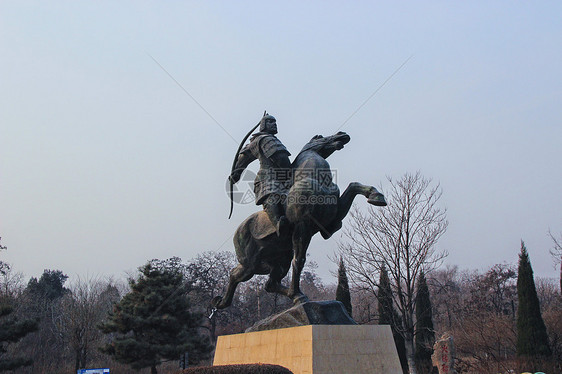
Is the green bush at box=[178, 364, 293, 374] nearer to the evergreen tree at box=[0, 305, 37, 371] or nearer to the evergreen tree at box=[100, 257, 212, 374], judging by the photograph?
the evergreen tree at box=[0, 305, 37, 371]

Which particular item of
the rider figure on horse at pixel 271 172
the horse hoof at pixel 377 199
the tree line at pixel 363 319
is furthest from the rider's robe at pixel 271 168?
the tree line at pixel 363 319

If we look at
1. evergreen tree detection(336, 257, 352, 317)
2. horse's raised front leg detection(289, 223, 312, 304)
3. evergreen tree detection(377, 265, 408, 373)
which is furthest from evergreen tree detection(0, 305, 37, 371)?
horse's raised front leg detection(289, 223, 312, 304)

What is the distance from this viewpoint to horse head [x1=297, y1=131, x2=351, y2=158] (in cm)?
800

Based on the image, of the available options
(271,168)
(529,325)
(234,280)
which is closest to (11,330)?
(234,280)

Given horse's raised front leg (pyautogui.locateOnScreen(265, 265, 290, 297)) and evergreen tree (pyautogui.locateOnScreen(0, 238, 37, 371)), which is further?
evergreen tree (pyautogui.locateOnScreen(0, 238, 37, 371))

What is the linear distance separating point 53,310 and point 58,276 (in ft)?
39.3

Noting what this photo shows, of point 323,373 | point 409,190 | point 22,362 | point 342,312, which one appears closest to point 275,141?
point 342,312

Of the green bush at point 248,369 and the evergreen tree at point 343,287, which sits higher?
the evergreen tree at point 343,287

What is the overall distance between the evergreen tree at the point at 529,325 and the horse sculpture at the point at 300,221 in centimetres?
1311

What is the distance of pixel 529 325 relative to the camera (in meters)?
17.7

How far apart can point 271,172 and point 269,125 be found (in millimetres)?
917

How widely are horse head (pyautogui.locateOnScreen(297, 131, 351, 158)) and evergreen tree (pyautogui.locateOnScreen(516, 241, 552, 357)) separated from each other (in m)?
13.5

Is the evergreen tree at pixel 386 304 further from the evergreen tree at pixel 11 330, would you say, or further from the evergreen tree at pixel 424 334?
the evergreen tree at pixel 11 330

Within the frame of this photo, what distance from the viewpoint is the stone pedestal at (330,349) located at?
6.39 m
